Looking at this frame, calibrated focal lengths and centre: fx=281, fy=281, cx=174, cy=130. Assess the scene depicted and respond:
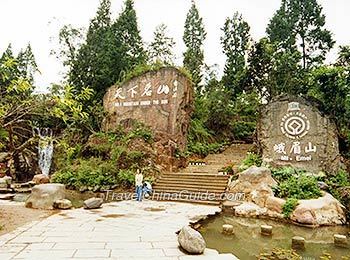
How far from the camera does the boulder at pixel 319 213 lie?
727cm

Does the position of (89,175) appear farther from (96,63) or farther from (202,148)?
(96,63)

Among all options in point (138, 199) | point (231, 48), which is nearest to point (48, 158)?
point (138, 199)

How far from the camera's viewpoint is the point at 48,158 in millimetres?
18125

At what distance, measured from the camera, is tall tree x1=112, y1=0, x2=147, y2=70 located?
2108 centimetres

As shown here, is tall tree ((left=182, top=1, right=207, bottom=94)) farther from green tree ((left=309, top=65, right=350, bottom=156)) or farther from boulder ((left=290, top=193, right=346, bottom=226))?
boulder ((left=290, top=193, right=346, bottom=226))

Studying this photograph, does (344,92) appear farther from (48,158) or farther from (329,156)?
(48,158)

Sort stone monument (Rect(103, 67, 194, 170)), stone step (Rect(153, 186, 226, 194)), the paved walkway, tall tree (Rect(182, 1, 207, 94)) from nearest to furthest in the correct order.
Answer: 1. the paved walkway
2. stone step (Rect(153, 186, 226, 194))
3. stone monument (Rect(103, 67, 194, 170))
4. tall tree (Rect(182, 1, 207, 94))

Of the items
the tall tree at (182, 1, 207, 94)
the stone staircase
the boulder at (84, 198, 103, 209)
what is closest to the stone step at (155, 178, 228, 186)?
the stone staircase

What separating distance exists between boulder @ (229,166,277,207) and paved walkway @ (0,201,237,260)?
7.38 feet

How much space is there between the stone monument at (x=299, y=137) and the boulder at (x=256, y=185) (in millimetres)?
1525

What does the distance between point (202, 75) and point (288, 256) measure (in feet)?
72.5

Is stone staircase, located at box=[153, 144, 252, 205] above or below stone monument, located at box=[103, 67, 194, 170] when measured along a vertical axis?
below

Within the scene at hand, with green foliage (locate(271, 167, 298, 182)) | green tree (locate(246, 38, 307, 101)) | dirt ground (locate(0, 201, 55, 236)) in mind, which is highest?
green tree (locate(246, 38, 307, 101))

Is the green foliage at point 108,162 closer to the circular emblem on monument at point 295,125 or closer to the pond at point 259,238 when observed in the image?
the pond at point 259,238
